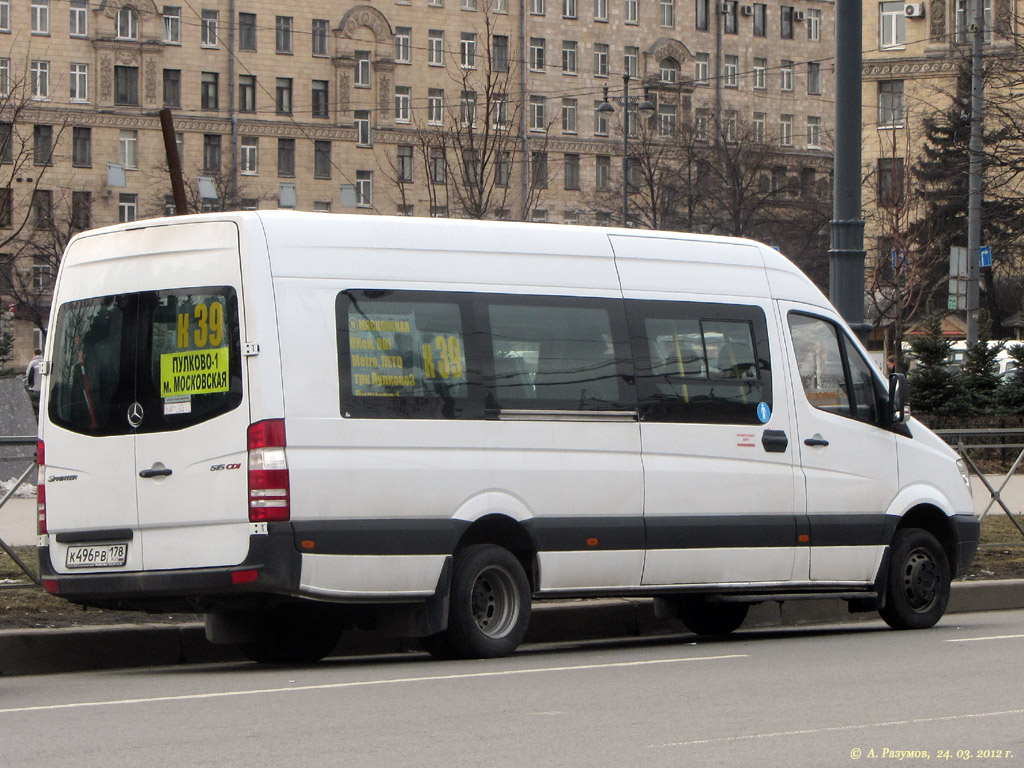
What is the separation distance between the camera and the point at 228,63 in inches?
3317

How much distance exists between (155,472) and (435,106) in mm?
79135

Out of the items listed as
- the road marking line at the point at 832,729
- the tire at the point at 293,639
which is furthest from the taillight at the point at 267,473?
the road marking line at the point at 832,729

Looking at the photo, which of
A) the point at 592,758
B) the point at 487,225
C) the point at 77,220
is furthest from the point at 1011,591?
the point at 77,220

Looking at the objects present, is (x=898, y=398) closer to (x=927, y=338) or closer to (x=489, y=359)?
(x=489, y=359)

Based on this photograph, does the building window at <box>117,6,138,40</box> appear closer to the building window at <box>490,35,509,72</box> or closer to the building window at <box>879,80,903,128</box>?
the building window at <box>490,35,509,72</box>

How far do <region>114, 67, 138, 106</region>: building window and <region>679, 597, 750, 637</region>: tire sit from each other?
72.8 meters

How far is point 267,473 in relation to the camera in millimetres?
9984

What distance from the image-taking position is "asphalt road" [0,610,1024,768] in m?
7.07

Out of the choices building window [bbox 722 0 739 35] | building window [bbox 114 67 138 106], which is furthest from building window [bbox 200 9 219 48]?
building window [bbox 722 0 739 35]

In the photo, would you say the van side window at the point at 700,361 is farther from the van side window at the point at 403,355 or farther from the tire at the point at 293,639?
the tire at the point at 293,639

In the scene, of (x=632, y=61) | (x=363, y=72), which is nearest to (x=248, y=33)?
(x=363, y=72)

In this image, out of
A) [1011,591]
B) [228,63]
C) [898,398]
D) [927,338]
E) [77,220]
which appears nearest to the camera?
[898,398]

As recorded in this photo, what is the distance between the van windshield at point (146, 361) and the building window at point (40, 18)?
7300 centimetres

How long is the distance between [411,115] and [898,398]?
7683 cm
